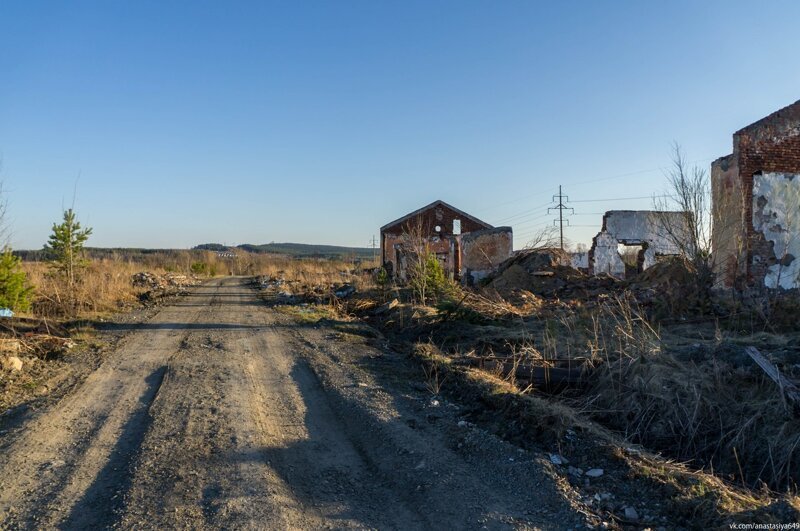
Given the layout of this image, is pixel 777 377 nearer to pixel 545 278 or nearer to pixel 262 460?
pixel 262 460

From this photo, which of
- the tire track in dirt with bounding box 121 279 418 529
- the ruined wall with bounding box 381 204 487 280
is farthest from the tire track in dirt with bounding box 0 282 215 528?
the ruined wall with bounding box 381 204 487 280

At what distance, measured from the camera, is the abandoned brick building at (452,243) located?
26.5 m

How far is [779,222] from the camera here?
44.9 feet

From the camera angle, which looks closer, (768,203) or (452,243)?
(768,203)

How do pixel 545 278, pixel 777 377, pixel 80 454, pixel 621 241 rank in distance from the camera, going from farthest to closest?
pixel 621 241, pixel 545 278, pixel 777 377, pixel 80 454

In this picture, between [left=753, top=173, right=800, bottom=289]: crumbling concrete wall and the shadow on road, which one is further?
[left=753, top=173, right=800, bottom=289]: crumbling concrete wall

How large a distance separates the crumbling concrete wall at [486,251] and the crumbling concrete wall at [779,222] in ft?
42.8

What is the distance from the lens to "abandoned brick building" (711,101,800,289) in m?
13.6

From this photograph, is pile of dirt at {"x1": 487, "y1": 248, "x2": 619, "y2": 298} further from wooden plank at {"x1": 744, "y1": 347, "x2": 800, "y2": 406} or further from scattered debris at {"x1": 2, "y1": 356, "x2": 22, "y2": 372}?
scattered debris at {"x1": 2, "y1": 356, "x2": 22, "y2": 372}

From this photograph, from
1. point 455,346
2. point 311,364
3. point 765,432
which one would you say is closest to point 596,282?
point 455,346

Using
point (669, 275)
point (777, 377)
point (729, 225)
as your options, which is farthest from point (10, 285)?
point (729, 225)

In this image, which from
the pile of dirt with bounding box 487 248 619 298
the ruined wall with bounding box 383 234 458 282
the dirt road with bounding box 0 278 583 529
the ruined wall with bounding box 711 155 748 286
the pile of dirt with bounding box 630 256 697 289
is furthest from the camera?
the ruined wall with bounding box 383 234 458 282

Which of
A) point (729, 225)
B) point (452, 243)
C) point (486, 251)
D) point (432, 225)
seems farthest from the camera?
point (432, 225)

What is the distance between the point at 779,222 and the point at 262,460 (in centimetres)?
1394
